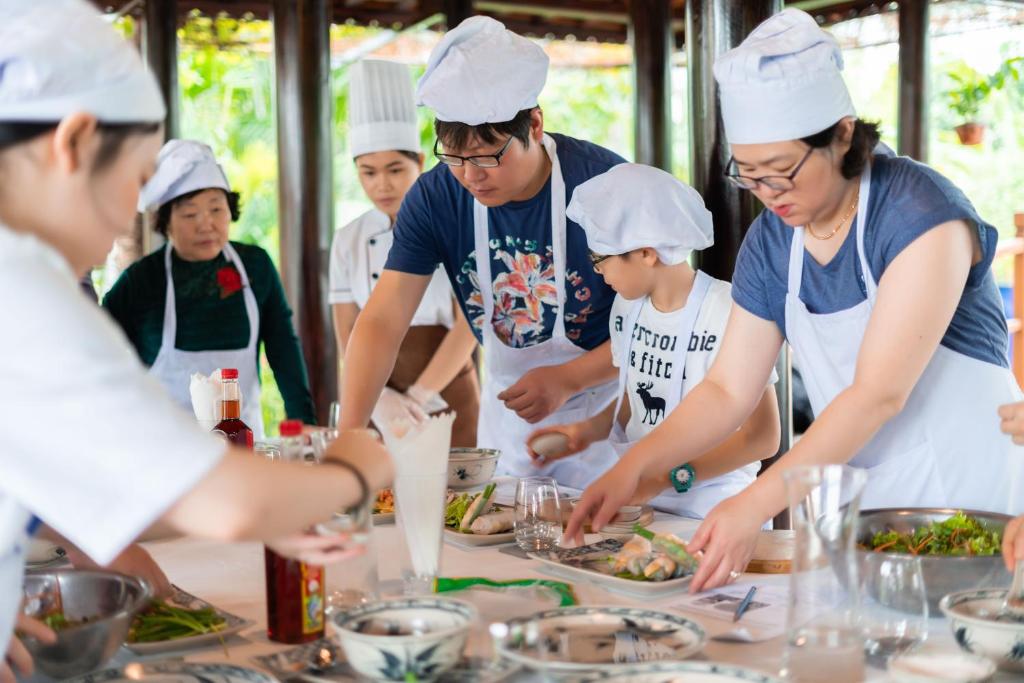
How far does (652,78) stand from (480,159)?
3.02 m

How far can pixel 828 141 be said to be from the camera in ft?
6.46

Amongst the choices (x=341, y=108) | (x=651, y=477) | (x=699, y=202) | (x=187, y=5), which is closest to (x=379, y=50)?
(x=341, y=108)

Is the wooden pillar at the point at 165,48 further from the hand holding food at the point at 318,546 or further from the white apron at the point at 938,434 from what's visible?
the hand holding food at the point at 318,546

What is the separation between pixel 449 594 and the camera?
5.31ft

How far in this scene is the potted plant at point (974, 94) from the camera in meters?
6.24

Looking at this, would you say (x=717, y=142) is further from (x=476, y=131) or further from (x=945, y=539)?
(x=945, y=539)

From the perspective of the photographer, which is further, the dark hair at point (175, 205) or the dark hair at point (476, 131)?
the dark hair at point (175, 205)

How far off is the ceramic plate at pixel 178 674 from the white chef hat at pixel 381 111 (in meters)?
2.95

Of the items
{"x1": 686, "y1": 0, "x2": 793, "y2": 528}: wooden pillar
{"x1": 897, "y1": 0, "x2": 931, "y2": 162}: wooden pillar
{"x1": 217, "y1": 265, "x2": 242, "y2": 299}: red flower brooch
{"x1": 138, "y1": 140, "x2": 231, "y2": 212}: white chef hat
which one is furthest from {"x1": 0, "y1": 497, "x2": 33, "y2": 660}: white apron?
{"x1": 897, "y1": 0, "x2": 931, "y2": 162}: wooden pillar

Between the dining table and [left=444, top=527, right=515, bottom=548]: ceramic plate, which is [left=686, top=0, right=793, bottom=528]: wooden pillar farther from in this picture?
[left=444, top=527, right=515, bottom=548]: ceramic plate

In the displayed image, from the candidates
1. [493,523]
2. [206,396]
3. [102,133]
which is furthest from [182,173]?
[102,133]

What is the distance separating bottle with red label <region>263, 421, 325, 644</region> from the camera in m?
1.48

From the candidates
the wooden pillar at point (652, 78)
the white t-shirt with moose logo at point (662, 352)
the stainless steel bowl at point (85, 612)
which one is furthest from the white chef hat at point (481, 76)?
the wooden pillar at point (652, 78)

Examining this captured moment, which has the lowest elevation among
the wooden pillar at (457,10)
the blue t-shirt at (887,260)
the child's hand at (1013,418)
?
the child's hand at (1013,418)
